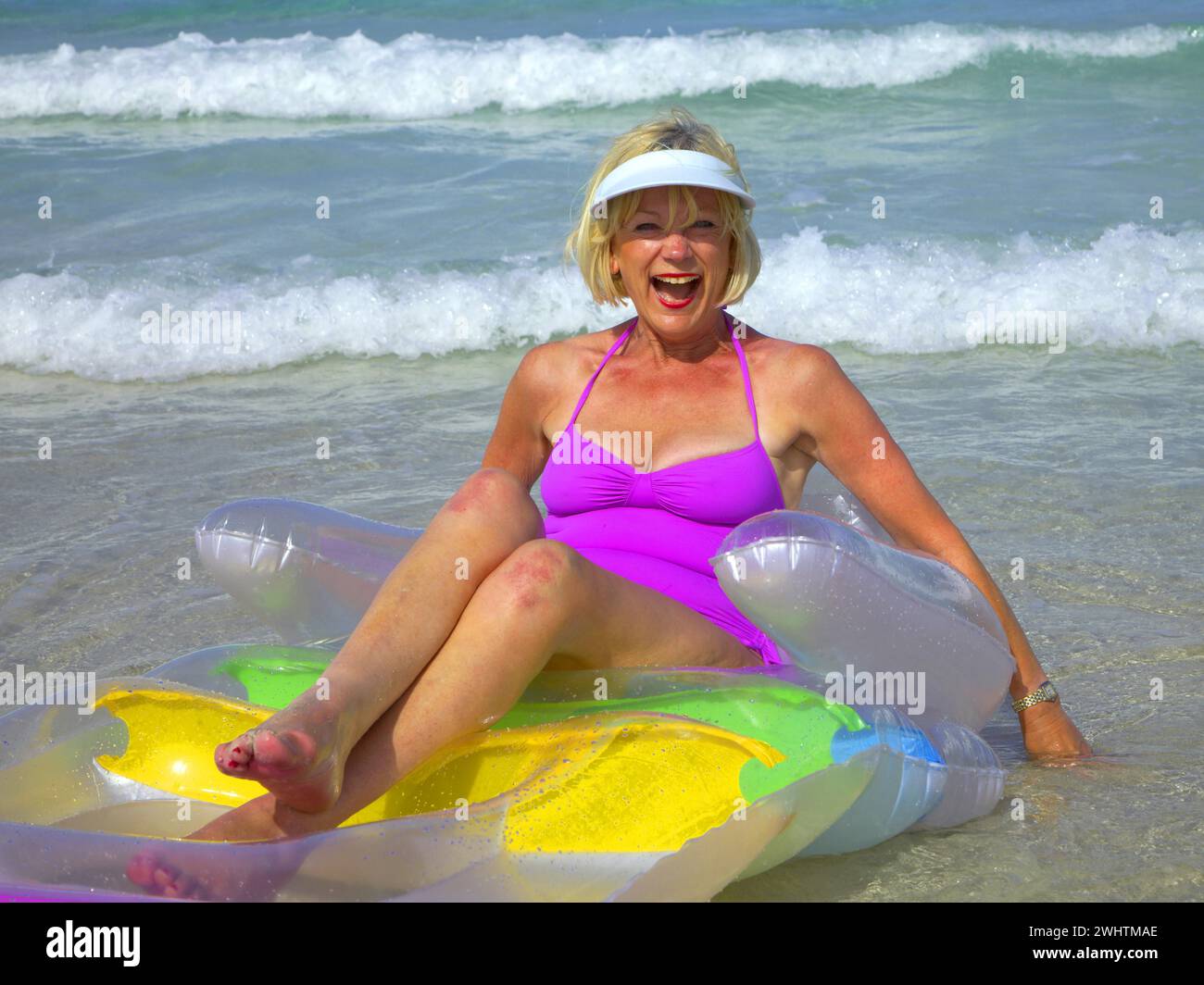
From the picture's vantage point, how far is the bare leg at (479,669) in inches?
95.3

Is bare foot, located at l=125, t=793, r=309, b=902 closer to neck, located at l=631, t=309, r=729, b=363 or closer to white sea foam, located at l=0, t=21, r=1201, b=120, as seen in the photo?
neck, located at l=631, t=309, r=729, b=363

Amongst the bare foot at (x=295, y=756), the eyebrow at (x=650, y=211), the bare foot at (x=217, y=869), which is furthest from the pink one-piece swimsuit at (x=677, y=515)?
the bare foot at (x=217, y=869)

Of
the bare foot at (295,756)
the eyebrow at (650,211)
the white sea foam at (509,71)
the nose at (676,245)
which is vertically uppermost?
the white sea foam at (509,71)

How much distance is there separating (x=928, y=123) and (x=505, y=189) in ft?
10.5

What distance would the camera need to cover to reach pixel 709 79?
449 inches

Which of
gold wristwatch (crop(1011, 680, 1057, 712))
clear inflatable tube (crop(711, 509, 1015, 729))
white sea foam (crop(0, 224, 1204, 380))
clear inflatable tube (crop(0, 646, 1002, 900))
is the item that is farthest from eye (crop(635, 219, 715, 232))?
white sea foam (crop(0, 224, 1204, 380))

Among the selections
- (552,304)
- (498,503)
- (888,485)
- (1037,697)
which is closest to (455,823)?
(498,503)

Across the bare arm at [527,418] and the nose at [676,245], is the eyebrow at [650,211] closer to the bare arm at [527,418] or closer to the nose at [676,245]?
the nose at [676,245]

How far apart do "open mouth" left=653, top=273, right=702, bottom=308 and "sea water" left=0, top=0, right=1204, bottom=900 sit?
4.14 ft

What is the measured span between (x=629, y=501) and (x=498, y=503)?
1.60 feet

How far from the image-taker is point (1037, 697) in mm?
3023

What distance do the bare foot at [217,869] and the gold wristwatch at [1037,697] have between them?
157 cm

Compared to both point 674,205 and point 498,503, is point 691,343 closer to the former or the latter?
point 674,205
